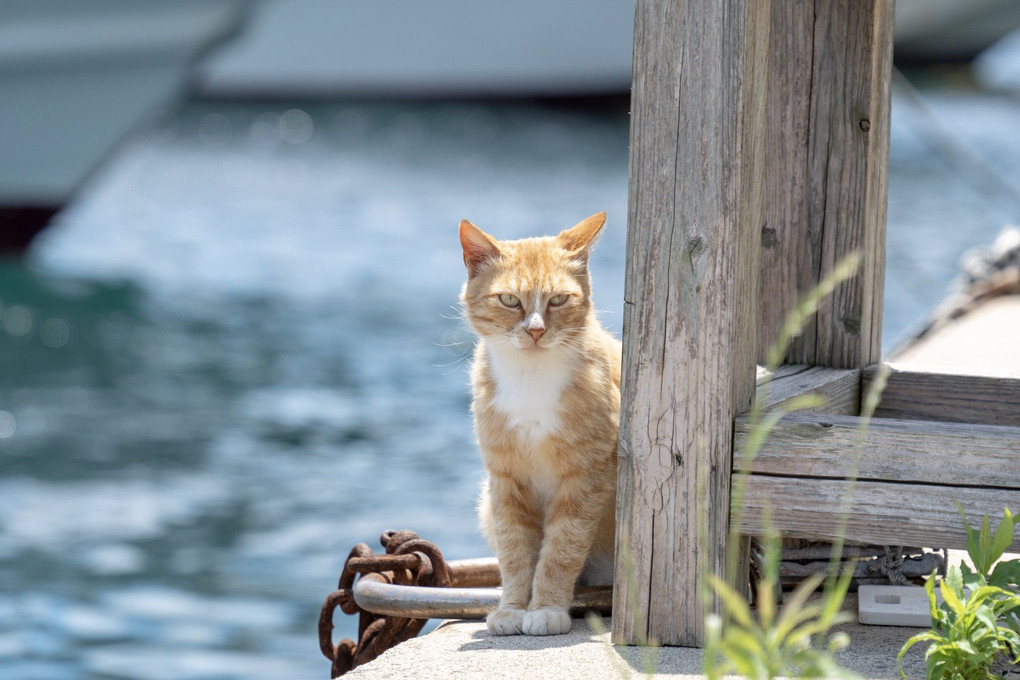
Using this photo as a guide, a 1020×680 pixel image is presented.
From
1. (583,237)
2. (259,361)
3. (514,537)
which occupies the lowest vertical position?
(259,361)

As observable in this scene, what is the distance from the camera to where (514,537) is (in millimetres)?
2172

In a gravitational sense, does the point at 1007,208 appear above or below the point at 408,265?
above

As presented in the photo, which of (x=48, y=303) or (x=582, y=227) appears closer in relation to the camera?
(x=582, y=227)

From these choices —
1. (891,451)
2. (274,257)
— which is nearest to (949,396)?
(891,451)

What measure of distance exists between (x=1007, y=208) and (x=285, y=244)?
789cm

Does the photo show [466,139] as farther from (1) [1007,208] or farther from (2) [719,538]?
(2) [719,538]

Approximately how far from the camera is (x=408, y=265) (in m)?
12.1

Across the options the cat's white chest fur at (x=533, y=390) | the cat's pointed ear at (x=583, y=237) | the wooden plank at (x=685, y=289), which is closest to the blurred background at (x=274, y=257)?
the cat's white chest fur at (x=533, y=390)

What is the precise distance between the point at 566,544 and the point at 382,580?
41 cm

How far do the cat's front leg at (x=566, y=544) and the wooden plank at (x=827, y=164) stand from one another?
1.99ft

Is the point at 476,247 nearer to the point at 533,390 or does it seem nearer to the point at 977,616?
the point at 533,390

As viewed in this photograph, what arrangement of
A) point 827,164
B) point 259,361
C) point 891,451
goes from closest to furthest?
point 891,451 → point 827,164 → point 259,361

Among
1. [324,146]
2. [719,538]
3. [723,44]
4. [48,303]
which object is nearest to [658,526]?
[719,538]

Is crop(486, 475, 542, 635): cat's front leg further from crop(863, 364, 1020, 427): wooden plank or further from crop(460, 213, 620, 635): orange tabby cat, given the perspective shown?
crop(863, 364, 1020, 427): wooden plank
